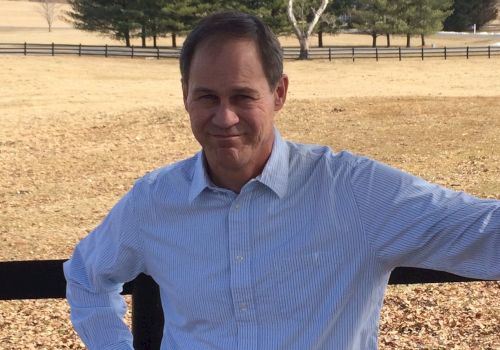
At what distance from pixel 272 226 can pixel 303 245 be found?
0.09 m

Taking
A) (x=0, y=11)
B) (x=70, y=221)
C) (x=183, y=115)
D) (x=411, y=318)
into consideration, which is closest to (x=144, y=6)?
(x=183, y=115)

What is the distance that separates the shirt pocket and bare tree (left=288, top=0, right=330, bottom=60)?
47561mm

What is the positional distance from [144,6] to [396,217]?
57143 millimetres

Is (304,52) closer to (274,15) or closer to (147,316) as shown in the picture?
(274,15)

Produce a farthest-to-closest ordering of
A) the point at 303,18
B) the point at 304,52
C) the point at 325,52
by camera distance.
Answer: the point at 303,18
the point at 325,52
the point at 304,52

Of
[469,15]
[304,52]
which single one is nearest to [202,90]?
[304,52]

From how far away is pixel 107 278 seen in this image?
240cm

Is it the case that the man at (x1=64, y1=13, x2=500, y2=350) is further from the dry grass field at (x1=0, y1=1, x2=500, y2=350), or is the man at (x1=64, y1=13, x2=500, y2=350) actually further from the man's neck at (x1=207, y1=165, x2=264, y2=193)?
the dry grass field at (x1=0, y1=1, x2=500, y2=350)

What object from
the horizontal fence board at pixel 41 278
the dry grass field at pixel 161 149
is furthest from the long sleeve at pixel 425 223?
the dry grass field at pixel 161 149

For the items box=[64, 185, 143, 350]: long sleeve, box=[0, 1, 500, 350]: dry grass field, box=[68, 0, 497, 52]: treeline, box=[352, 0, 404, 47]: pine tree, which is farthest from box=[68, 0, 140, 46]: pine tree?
box=[64, 185, 143, 350]: long sleeve

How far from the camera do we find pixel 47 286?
2.77m

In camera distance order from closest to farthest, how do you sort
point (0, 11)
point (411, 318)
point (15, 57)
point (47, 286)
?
point (47, 286) < point (411, 318) < point (15, 57) < point (0, 11)

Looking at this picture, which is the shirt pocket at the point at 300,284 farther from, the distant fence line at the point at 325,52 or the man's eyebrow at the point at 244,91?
the distant fence line at the point at 325,52

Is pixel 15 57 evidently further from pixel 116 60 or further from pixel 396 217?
pixel 396 217
